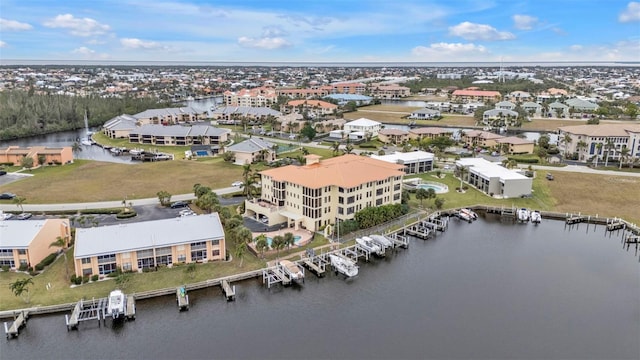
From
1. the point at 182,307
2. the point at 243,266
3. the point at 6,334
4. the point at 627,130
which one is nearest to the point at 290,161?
the point at 243,266

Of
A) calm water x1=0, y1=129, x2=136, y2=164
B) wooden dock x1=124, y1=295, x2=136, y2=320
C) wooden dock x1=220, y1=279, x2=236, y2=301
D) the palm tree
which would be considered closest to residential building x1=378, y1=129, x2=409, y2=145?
calm water x1=0, y1=129, x2=136, y2=164

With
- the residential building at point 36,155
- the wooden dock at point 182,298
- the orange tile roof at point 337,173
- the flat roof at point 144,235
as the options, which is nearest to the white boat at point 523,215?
the orange tile roof at point 337,173

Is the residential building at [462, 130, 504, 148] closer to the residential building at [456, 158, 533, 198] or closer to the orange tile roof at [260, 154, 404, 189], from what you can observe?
the residential building at [456, 158, 533, 198]

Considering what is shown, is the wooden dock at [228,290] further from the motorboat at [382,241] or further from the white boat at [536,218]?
the white boat at [536,218]

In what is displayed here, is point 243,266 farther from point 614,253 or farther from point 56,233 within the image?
point 614,253

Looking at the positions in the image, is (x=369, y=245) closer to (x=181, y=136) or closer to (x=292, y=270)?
(x=292, y=270)

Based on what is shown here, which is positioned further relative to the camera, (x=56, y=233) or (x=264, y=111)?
(x=264, y=111)

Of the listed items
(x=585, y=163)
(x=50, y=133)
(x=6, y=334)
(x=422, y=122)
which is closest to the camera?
(x=6, y=334)
